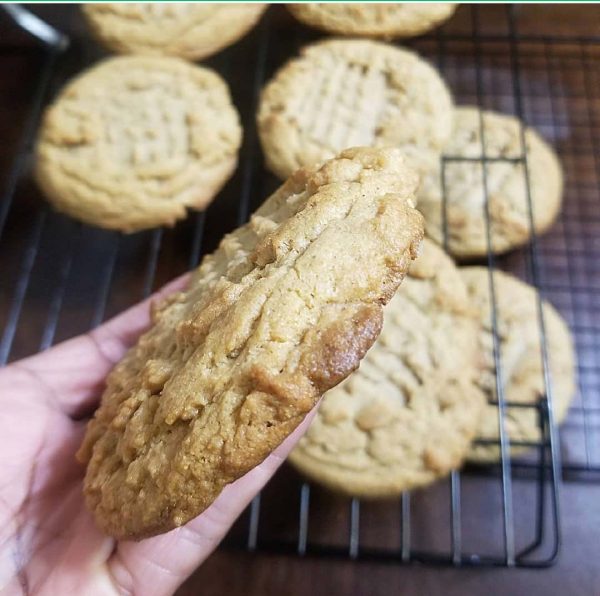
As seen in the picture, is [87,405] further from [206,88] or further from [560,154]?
[560,154]

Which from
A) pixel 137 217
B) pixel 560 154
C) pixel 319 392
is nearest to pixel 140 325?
pixel 137 217

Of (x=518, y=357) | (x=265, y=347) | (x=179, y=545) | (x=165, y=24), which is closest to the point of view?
(x=265, y=347)

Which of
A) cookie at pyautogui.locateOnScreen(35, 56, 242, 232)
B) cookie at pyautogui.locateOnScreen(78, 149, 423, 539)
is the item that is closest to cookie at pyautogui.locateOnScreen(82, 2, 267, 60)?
cookie at pyautogui.locateOnScreen(35, 56, 242, 232)

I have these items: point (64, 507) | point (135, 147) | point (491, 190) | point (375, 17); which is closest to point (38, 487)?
point (64, 507)

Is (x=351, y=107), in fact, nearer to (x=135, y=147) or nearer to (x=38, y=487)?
(x=135, y=147)

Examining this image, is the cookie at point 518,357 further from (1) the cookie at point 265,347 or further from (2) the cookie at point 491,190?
(1) the cookie at point 265,347

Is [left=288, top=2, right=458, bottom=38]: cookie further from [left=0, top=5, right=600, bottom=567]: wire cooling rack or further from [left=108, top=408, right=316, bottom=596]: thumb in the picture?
[left=108, top=408, right=316, bottom=596]: thumb
